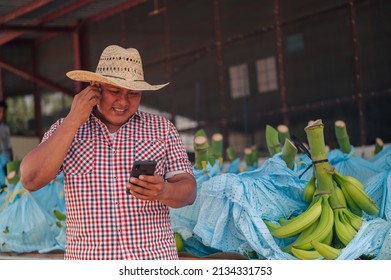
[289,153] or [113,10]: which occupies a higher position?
[113,10]

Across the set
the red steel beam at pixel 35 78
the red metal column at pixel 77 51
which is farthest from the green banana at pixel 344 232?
the red steel beam at pixel 35 78

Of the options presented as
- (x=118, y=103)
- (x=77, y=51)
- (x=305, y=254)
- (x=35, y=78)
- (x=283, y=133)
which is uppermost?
(x=77, y=51)

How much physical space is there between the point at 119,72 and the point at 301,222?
99cm

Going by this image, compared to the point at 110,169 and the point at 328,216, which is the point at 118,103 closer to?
the point at 110,169

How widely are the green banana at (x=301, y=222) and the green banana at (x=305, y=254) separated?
11 centimetres

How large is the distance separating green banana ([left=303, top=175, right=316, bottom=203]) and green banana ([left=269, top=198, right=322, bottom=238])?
124 millimetres

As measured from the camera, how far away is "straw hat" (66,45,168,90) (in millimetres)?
2297

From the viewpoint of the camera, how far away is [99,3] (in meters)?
7.48

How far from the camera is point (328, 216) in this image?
9.55ft

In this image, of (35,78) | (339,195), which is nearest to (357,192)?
(339,195)

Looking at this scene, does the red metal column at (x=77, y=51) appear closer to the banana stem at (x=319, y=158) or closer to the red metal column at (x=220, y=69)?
the red metal column at (x=220, y=69)

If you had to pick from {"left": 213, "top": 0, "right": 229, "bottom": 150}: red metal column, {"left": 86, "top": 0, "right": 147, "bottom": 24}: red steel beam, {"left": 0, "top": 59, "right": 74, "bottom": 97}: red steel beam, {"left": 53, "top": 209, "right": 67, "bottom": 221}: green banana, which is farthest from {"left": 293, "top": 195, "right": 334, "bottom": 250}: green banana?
{"left": 0, "top": 59, "right": 74, "bottom": 97}: red steel beam

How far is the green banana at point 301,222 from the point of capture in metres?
2.91

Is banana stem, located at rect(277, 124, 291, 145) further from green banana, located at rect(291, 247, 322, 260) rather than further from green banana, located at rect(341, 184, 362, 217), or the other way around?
green banana, located at rect(291, 247, 322, 260)
